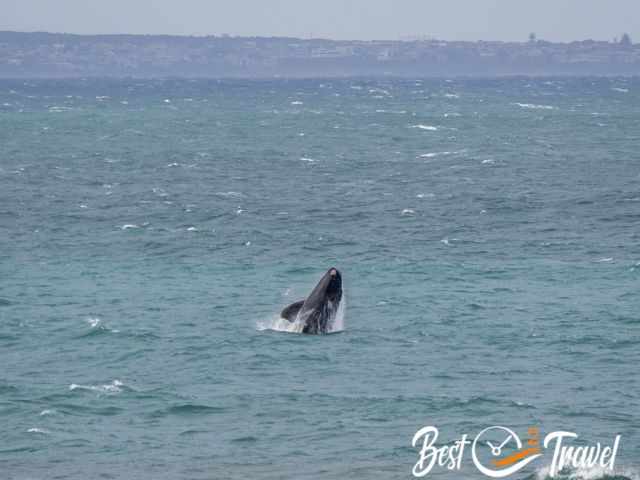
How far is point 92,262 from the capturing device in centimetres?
6353

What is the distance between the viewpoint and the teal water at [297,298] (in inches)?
1437

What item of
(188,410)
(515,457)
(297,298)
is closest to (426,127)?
(297,298)

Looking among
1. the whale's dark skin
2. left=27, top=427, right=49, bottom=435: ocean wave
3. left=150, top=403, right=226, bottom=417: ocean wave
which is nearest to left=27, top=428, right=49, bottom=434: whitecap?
left=27, top=427, right=49, bottom=435: ocean wave

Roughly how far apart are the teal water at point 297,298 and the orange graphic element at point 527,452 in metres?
1.00

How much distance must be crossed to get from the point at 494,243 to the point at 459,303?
14.9 meters

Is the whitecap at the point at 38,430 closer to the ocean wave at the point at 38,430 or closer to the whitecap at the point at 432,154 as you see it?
the ocean wave at the point at 38,430

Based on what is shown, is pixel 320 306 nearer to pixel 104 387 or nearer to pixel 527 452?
pixel 104 387

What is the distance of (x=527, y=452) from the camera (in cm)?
3456

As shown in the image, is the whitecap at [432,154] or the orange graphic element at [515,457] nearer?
the orange graphic element at [515,457]

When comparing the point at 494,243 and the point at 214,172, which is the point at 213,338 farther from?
the point at 214,172

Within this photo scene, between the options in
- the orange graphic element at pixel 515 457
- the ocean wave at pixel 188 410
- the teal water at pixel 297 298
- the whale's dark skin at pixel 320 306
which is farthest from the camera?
the whale's dark skin at pixel 320 306

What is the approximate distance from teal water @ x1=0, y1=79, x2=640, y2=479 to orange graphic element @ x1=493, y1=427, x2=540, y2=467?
997 millimetres

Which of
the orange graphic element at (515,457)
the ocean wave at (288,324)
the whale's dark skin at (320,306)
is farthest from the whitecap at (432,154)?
the orange graphic element at (515,457)

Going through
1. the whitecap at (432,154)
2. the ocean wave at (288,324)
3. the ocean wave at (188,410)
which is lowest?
the whitecap at (432,154)
